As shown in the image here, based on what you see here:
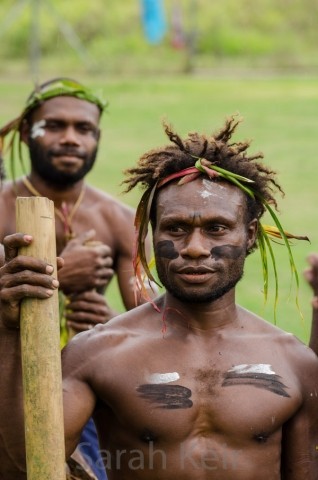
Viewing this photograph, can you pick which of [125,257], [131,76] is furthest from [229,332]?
[131,76]

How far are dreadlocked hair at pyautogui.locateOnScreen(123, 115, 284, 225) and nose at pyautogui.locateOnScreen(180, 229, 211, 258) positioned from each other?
11.3 inches

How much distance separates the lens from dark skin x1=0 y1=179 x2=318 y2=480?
563cm

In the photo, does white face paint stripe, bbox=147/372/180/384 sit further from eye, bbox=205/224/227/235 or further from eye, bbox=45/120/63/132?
eye, bbox=45/120/63/132

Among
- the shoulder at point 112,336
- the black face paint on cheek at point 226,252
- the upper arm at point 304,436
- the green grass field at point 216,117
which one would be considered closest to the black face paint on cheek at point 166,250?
the black face paint on cheek at point 226,252

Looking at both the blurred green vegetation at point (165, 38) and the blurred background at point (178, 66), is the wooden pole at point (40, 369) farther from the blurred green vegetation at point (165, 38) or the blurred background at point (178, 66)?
the blurred green vegetation at point (165, 38)

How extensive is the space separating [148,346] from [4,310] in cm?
65

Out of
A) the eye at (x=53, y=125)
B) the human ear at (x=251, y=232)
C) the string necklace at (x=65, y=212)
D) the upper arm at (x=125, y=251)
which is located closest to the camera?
the human ear at (x=251, y=232)

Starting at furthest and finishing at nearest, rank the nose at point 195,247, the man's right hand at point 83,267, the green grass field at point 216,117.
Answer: the green grass field at point 216,117 < the man's right hand at point 83,267 < the nose at point 195,247

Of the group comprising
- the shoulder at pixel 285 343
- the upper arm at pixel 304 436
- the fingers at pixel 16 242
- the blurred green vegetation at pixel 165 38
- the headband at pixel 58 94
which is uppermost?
the blurred green vegetation at pixel 165 38

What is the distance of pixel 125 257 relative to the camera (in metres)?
9.01

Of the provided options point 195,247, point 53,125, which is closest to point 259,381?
point 195,247

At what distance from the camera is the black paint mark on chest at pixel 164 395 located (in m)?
5.66

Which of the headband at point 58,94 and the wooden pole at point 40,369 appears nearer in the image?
the wooden pole at point 40,369

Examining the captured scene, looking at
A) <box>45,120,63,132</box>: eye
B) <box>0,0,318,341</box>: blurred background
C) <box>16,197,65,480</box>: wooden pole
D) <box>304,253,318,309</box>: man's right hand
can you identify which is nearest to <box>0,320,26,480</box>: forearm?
<box>16,197,65,480</box>: wooden pole
